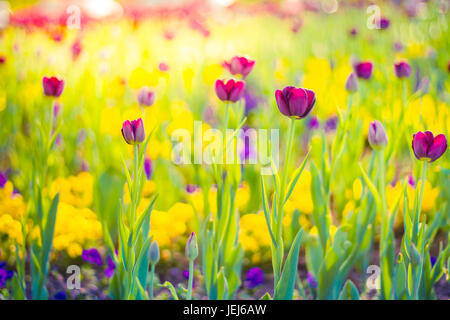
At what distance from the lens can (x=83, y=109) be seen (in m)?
1.78

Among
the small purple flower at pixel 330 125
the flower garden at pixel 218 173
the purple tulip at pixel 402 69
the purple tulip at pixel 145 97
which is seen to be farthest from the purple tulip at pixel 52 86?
the small purple flower at pixel 330 125

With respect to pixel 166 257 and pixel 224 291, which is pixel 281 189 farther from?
pixel 166 257

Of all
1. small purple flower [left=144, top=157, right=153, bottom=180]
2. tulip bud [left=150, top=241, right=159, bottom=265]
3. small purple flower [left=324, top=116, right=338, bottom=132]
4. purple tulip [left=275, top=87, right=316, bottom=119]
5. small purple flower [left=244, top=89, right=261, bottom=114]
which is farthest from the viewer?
small purple flower [left=244, top=89, right=261, bottom=114]

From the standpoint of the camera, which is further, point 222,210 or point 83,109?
point 83,109

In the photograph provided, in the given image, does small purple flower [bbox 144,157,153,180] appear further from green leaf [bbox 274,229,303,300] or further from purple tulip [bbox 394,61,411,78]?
purple tulip [bbox 394,61,411,78]

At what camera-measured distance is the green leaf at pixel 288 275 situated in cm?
80

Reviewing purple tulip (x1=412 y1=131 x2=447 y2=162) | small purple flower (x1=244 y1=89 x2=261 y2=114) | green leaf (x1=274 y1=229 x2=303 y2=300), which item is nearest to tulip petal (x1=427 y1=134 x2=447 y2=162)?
purple tulip (x1=412 y1=131 x2=447 y2=162)

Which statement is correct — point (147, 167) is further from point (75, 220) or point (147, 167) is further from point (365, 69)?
point (365, 69)

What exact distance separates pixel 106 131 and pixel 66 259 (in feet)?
1.53

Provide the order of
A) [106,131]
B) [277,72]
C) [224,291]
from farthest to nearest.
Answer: [277,72] → [106,131] → [224,291]

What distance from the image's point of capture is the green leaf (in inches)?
31.4

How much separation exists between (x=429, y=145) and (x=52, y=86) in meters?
0.74

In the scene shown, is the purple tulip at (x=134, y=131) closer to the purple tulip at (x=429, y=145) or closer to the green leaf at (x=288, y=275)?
the green leaf at (x=288, y=275)

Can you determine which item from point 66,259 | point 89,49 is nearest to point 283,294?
point 66,259
